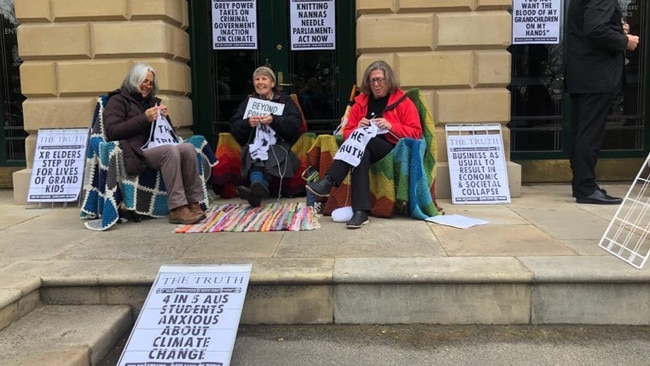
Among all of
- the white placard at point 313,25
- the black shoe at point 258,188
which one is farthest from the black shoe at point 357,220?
the white placard at point 313,25

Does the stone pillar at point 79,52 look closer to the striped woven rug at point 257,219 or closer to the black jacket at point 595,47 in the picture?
the striped woven rug at point 257,219

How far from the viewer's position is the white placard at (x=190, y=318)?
8.82 feet

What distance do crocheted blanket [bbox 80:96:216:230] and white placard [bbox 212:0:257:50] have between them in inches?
81.0

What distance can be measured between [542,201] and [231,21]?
13.0ft

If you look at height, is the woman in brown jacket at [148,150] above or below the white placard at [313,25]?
below

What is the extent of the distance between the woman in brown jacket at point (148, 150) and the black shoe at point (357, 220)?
1.29 m

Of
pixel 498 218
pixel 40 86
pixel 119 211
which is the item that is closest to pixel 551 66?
pixel 498 218

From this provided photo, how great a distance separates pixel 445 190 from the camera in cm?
577

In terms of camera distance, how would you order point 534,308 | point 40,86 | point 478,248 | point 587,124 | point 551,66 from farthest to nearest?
point 551,66
point 40,86
point 587,124
point 478,248
point 534,308

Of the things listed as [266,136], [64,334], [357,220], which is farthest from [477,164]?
[64,334]

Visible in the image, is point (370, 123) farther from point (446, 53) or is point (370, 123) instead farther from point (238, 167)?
point (238, 167)

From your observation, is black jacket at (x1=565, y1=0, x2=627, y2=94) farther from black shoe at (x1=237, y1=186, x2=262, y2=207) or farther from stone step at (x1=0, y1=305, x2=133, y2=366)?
stone step at (x1=0, y1=305, x2=133, y2=366)

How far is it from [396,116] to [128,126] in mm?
2256

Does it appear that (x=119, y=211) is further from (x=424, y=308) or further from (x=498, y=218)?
(x=498, y=218)
